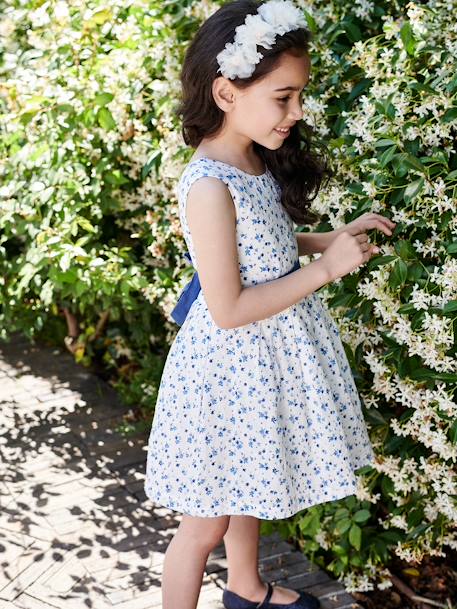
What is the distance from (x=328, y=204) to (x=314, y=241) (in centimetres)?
14

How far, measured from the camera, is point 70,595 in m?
2.98

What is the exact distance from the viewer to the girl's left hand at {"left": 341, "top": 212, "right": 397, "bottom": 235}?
2.40 metres

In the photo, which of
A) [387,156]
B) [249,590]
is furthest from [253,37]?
[249,590]

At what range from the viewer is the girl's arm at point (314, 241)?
8.36 feet

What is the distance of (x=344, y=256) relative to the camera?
87.4 inches

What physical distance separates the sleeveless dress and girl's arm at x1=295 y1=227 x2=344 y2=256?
13 centimetres

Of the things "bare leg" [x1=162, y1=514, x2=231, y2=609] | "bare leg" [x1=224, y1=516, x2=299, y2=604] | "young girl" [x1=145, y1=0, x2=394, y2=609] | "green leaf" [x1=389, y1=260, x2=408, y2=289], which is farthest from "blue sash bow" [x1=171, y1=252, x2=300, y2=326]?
"bare leg" [x1=224, y1=516, x2=299, y2=604]

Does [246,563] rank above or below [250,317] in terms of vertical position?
below

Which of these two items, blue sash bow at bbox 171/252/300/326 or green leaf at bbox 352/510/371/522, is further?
green leaf at bbox 352/510/371/522

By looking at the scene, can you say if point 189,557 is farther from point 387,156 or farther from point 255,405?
point 387,156

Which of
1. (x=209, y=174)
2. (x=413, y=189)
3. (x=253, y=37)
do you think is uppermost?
(x=253, y=37)

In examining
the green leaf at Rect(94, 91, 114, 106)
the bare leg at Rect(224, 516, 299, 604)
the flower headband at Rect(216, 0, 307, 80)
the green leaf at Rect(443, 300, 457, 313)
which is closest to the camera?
the flower headband at Rect(216, 0, 307, 80)

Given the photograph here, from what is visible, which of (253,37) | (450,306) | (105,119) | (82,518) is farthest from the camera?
(105,119)

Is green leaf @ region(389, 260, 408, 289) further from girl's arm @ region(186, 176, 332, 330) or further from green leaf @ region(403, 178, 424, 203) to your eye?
girl's arm @ region(186, 176, 332, 330)
